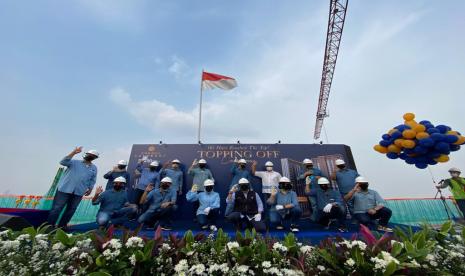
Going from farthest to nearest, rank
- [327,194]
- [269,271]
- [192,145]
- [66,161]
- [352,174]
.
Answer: [192,145] → [352,174] → [327,194] → [66,161] → [269,271]

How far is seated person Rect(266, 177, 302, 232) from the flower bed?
4087 millimetres

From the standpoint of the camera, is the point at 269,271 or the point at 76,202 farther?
the point at 76,202

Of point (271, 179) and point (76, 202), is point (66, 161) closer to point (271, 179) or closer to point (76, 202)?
point (76, 202)

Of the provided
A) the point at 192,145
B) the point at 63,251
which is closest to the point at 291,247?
the point at 63,251

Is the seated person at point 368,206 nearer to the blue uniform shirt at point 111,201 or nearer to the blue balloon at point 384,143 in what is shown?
the blue balloon at point 384,143

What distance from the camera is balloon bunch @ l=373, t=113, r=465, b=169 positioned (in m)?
6.09

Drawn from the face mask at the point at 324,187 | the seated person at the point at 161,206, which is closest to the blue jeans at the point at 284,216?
the face mask at the point at 324,187

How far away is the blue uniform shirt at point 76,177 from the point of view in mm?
6441

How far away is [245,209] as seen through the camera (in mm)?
6656

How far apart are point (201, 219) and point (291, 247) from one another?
14.8 feet

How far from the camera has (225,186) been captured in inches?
372

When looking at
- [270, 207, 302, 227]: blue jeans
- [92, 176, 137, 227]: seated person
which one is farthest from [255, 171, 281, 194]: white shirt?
[92, 176, 137, 227]: seated person

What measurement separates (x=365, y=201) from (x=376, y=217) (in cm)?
51

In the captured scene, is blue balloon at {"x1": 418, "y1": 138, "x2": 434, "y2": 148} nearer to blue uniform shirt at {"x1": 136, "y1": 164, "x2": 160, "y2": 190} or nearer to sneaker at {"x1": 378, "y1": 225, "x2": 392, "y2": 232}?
sneaker at {"x1": 378, "y1": 225, "x2": 392, "y2": 232}
